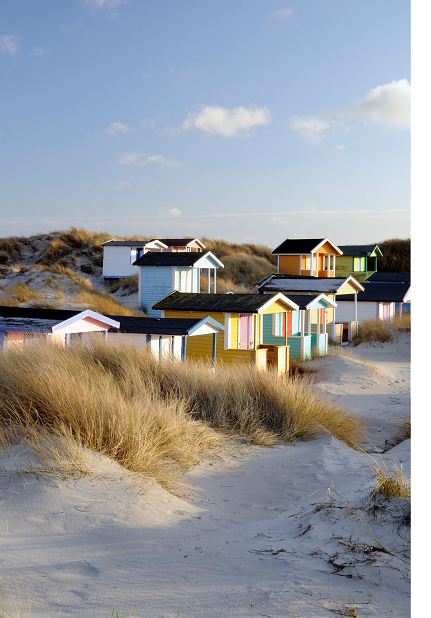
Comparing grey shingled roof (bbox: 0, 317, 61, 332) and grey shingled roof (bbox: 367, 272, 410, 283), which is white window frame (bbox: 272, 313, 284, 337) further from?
grey shingled roof (bbox: 367, 272, 410, 283)

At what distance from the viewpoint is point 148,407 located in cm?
747

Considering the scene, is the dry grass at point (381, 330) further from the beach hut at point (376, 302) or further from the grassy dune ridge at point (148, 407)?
the grassy dune ridge at point (148, 407)

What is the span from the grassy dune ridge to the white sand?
1.39ft

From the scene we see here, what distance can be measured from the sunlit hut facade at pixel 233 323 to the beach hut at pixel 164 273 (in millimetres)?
16727

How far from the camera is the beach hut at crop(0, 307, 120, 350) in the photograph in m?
11.0

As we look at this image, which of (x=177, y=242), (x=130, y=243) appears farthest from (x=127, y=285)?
(x=177, y=242)

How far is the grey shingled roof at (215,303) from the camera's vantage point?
17.7 meters

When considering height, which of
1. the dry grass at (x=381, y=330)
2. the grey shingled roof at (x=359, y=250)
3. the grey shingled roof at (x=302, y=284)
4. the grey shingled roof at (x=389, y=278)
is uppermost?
the grey shingled roof at (x=359, y=250)

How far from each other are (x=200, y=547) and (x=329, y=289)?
22.2 metres

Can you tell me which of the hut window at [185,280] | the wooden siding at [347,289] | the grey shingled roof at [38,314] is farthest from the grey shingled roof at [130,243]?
the grey shingled roof at [38,314]

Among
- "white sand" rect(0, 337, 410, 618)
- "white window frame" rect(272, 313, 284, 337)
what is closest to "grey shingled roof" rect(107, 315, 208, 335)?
"white sand" rect(0, 337, 410, 618)

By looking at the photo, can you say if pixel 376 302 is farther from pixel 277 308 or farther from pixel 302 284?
pixel 277 308

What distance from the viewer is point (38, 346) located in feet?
30.7
